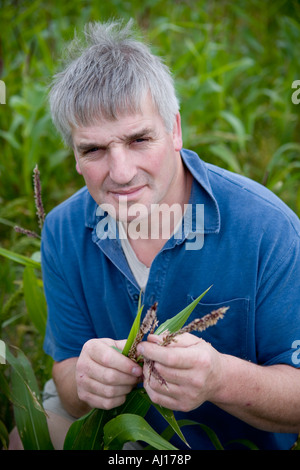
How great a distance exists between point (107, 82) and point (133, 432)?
73 cm

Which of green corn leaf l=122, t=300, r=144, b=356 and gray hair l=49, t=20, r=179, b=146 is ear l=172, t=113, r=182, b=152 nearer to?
gray hair l=49, t=20, r=179, b=146

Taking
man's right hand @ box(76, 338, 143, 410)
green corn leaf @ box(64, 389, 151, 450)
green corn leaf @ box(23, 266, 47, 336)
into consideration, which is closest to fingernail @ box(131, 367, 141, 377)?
man's right hand @ box(76, 338, 143, 410)

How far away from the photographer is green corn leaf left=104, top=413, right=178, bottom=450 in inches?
41.4

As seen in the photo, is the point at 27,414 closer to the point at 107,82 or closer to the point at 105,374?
the point at 105,374

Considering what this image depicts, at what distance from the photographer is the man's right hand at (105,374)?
1.03 meters

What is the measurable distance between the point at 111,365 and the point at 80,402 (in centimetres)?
40

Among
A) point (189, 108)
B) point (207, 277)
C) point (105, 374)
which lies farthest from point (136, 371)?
point (189, 108)

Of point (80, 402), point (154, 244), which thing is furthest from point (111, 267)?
point (80, 402)

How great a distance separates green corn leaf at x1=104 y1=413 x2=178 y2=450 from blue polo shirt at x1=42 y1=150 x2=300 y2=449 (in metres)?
0.33

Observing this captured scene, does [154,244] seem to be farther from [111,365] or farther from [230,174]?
[111,365]

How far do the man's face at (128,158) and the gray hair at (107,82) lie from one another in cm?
2

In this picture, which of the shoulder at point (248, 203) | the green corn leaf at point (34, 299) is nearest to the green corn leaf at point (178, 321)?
the shoulder at point (248, 203)

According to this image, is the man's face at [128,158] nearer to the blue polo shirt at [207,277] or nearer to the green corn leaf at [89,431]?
the blue polo shirt at [207,277]

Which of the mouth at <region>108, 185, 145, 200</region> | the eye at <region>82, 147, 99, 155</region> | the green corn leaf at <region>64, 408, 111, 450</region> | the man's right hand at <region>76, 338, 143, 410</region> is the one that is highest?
the eye at <region>82, 147, 99, 155</region>
